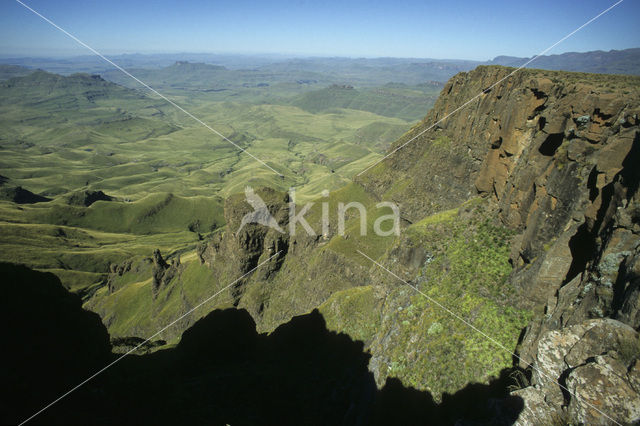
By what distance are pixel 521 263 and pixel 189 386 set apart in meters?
27.8

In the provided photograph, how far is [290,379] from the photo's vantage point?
91.0ft

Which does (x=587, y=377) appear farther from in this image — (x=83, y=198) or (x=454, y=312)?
(x=83, y=198)

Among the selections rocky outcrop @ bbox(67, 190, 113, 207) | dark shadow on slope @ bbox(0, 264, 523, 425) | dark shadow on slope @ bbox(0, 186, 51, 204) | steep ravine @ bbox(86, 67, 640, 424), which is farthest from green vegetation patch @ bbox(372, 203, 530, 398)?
dark shadow on slope @ bbox(0, 186, 51, 204)

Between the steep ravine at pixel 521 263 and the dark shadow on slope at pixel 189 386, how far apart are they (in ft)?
5.47

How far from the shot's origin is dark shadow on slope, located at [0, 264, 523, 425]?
14.5 m

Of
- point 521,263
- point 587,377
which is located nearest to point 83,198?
point 521,263

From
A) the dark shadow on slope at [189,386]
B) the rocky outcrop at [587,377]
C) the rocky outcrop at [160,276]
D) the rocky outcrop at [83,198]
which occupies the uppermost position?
the rocky outcrop at [587,377]

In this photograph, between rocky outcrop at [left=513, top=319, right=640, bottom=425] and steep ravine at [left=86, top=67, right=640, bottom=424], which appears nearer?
rocky outcrop at [left=513, top=319, right=640, bottom=425]

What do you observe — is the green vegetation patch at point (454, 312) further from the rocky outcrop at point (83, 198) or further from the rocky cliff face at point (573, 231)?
the rocky outcrop at point (83, 198)

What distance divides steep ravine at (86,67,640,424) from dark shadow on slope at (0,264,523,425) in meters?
1.67

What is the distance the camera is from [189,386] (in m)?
23.9

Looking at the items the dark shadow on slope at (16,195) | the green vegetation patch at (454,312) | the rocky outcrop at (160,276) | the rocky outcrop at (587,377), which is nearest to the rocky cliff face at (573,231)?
the rocky outcrop at (587,377)

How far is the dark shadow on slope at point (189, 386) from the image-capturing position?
1455cm

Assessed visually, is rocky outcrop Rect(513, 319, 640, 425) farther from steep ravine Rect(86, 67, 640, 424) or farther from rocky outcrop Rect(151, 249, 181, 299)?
rocky outcrop Rect(151, 249, 181, 299)
